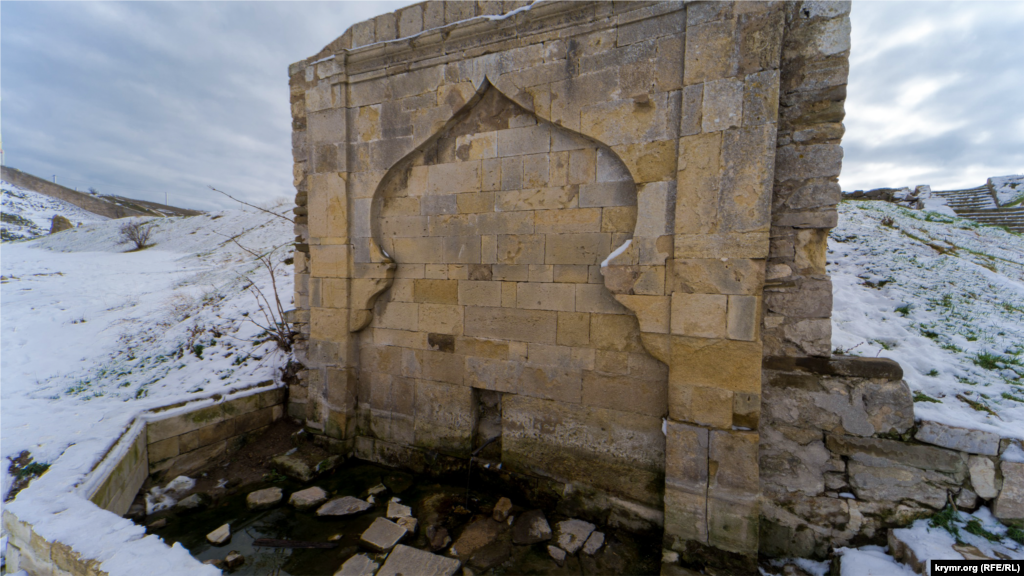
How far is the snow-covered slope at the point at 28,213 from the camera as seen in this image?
21.5 m

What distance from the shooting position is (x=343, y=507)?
12.8 feet

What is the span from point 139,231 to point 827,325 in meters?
26.6

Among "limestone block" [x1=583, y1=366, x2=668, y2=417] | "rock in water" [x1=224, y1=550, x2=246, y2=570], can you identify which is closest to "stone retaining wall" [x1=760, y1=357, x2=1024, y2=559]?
"limestone block" [x1=583, y1=366, x2=668, y2=417]

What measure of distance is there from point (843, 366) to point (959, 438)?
85 centimetres

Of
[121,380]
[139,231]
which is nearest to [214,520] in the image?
[121,380]

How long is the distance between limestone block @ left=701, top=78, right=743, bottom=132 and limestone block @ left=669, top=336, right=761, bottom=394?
5.57ft

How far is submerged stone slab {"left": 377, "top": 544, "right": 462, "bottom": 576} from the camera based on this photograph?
305 cm

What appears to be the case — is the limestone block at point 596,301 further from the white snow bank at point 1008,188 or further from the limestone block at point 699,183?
the white snow bank at point 1008,188

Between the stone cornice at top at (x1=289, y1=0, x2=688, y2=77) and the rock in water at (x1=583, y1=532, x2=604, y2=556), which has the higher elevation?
the stone cornice at top at (x1=289, y1=0, x2=688, y2=77)

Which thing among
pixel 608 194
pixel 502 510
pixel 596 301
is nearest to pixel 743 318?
pixel 596 301

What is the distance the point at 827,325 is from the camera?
119 inches

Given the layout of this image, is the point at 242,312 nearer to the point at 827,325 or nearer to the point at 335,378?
the point at 335,378

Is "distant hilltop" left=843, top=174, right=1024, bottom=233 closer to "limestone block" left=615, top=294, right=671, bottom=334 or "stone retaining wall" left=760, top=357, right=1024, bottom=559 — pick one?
"stone retaining wall" left=760, top=357, right=1024, bottom=559

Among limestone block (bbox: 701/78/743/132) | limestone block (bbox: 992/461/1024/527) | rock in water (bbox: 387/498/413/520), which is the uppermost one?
limestone block (bbox: 701/78/743/132)
